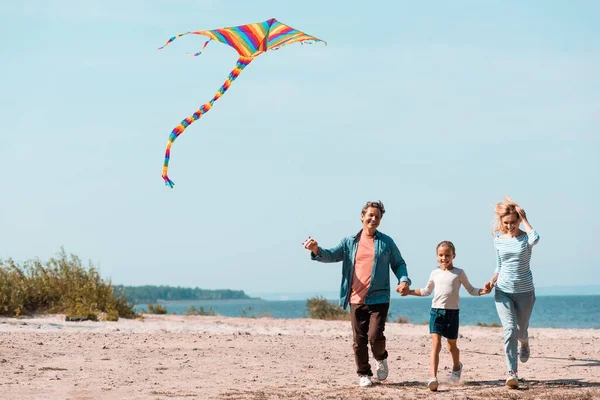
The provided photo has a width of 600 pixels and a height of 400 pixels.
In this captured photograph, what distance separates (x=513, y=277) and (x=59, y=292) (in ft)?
45.3

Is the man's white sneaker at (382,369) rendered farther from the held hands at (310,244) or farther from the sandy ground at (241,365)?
the held hands at (310,244)

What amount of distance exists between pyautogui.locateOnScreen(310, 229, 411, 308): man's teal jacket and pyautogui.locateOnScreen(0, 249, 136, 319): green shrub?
9.82 meters

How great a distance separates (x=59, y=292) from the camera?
20250 mm

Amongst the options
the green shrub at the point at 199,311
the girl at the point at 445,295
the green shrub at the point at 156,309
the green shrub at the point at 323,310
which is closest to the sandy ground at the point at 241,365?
the girl at the point at 445,295

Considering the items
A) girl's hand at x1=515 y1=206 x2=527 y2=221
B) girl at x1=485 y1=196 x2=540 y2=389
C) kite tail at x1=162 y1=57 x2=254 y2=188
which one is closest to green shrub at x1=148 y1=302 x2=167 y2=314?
kite tail at x1=162 y1=57 x2=254 y2=188

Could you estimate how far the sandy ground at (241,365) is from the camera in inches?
343

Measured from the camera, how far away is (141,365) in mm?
10680

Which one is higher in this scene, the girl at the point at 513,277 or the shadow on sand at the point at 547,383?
the girl at the point at 513,277

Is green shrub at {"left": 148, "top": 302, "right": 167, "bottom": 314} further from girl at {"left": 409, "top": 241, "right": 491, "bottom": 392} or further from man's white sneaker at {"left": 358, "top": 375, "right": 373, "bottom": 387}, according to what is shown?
girl at {"left": 409, "top": 241, "right": 491, "bottom": 392}

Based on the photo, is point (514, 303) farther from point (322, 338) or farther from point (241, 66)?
point (322, 338)

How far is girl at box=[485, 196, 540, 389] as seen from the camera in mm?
9227

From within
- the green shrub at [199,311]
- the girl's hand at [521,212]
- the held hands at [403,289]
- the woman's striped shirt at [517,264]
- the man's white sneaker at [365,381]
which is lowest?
the man's white sneaker at [365,381]

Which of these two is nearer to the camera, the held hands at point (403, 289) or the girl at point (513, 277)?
the held hands at point (403, 289)

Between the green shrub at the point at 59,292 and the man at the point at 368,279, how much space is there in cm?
987
